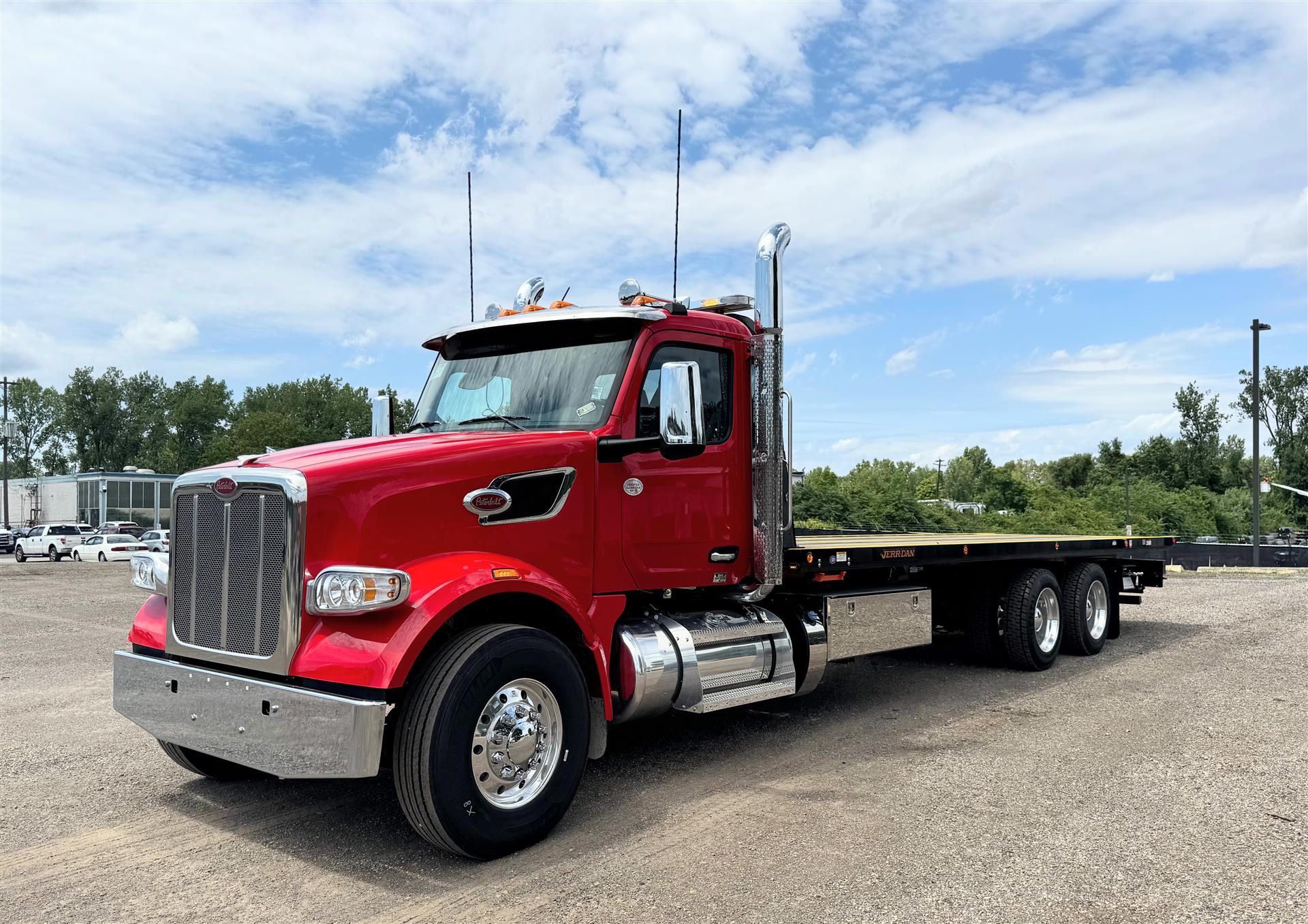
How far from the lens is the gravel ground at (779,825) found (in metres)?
4.04

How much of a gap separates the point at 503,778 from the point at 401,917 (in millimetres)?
824

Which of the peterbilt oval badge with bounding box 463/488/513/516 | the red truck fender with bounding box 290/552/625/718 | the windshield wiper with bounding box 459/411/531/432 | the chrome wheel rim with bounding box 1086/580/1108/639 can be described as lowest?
the chrome wheel rim with bounding box 1086/580/1108/639

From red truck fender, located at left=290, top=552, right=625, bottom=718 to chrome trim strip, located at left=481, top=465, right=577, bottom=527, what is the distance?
0.19m

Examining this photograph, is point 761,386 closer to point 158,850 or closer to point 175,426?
point 158,850

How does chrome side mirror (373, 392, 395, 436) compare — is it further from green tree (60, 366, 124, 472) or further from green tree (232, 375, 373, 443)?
green tree (60, 366, 124, 472)

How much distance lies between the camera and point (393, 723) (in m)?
4.69

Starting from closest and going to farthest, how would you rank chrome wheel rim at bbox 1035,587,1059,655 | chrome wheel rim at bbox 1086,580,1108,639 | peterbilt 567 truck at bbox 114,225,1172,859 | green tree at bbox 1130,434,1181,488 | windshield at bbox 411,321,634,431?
peterbilt 567 truck at bbox 114,225,1172,859, windshield at bbox 411,321,634,431, chrome wheel rim at bbox 1035,587,1059,655, chrome wheel rim at bbox 1086,580,1108,639, green tree at bbox 1130,434,1181,488

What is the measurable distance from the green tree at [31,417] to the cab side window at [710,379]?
11730 centimetres

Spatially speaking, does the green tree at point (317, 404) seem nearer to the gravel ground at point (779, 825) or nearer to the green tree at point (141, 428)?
the green tree at point (141, 428)

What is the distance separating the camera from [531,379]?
595 cm

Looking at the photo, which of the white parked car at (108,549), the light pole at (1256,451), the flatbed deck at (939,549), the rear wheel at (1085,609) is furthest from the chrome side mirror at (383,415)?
the white parked car at (108,549)

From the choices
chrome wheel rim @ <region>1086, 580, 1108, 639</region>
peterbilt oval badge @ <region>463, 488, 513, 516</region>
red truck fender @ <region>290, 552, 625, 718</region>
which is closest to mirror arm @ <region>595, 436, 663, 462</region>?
peterbilt oval badge @ <region>463, 488, 513, 516</region>

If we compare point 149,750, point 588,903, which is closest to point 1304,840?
point 588,903

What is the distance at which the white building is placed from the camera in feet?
227
